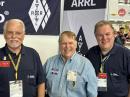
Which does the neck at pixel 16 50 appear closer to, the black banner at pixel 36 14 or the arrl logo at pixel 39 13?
the black banner at pixel 36 14

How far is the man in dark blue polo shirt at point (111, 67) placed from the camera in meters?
2.76

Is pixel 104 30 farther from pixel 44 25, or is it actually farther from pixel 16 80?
pixel 44 25

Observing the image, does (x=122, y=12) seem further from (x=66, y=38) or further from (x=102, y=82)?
(x=66, y=38)

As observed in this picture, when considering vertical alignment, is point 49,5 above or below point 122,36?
above

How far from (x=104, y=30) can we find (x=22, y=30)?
A: 742mm

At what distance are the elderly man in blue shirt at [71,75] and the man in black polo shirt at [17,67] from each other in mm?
152

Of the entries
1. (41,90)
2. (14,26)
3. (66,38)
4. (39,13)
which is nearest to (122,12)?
(39,13)

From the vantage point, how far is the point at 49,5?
15.6ft

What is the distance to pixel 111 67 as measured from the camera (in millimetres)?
2809

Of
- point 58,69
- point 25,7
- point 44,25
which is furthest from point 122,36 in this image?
point 58,69

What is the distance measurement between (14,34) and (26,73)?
35cm

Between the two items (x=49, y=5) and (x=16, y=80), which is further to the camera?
(x=49, y=5)

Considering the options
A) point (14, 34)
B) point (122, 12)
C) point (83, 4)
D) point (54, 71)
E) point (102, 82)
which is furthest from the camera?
point (122, 12)

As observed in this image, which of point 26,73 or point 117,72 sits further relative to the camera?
point 117,72
